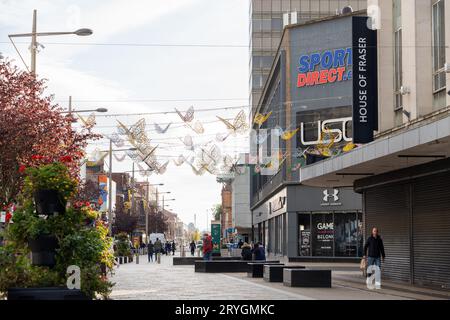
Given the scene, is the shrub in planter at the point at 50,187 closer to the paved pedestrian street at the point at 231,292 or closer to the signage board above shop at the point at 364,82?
the paved pedestrian street at the point at 231,292

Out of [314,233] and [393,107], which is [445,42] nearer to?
[393,107]

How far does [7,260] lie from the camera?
16359 mm

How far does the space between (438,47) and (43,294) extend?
16767 millimetres

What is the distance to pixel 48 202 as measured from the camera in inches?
626

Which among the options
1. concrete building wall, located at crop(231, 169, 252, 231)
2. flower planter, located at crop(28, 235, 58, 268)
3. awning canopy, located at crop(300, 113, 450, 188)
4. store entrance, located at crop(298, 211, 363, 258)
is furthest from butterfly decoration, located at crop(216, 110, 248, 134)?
A: concrete building wall, located at crop(231, 169, 252, 231)

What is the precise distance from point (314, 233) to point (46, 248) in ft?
127

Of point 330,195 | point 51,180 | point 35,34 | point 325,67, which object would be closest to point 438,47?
point 35,34

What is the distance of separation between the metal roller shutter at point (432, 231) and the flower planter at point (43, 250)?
12.7 metres

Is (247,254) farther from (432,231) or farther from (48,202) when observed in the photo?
(48,202)

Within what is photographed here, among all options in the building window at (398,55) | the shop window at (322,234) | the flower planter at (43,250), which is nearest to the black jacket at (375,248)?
the building window at (398,55)

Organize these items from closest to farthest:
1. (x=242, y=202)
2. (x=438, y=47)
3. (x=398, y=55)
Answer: (x=438, y=47) < (x=398, y=55) < (x=242, y=202)

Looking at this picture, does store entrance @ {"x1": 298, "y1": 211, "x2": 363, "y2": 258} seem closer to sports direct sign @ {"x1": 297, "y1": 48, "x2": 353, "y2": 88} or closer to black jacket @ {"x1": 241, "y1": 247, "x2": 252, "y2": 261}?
sports direct sign @ {"x1": 297, "y1": 48, "x2": 353, "y2": 88}

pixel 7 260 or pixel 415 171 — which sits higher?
pixel 415 171
